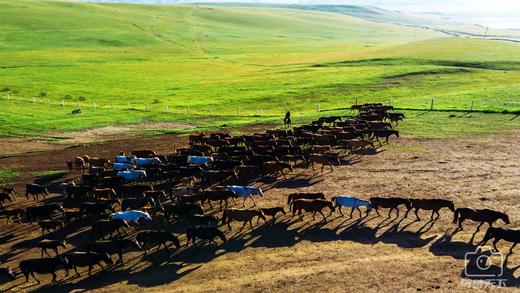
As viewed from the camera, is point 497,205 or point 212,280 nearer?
point 212,280

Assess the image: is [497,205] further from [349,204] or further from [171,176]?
[171,176]

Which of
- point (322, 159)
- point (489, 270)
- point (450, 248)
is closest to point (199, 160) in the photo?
point (322, 159)

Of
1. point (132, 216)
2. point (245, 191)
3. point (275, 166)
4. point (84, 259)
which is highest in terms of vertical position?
point (275, 166)

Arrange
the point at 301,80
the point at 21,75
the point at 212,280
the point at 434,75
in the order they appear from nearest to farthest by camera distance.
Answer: the point at 212,280 < the point at 434,75 < the point at 301,80 < the point at 21,75

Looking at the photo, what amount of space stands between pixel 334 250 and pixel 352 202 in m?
3.55

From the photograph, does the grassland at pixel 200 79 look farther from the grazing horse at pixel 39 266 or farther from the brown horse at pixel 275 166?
the grazing horse at pixel 39 266

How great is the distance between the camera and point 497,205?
1995cm

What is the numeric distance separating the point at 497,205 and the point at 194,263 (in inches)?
489

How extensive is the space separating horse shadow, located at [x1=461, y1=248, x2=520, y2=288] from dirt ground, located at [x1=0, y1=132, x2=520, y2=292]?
0.06 m

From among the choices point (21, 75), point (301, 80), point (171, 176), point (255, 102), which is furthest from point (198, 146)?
point (21, 75)

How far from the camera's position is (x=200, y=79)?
80000 mm

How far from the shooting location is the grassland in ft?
153

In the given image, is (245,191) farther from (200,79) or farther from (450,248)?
(200,79)

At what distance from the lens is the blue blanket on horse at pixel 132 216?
1914 centimetres
